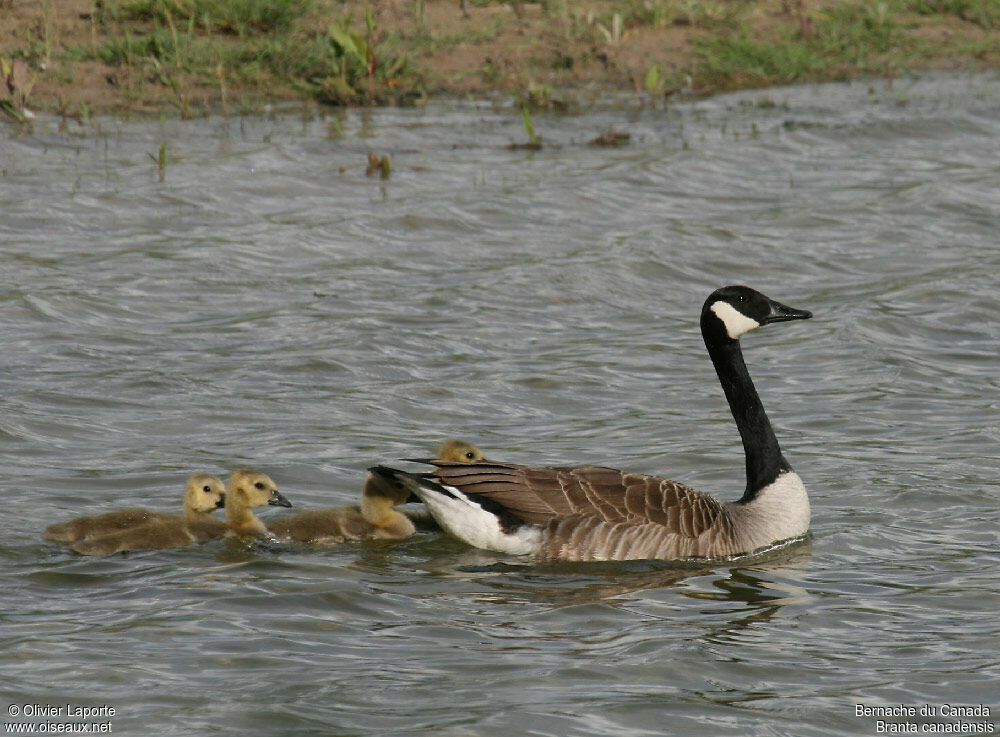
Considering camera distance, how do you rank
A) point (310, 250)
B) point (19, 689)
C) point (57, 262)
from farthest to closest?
1. point (310, 250)
2. point (57, 262)
3. point (19, 689)

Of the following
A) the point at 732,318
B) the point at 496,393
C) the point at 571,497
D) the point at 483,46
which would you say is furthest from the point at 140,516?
the point at 483,46

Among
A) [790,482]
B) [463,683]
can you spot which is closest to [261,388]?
[790,482]

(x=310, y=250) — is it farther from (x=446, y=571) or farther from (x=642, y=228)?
(x=446, y=571)

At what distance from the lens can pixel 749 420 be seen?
28.8ft

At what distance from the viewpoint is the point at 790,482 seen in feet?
27.5

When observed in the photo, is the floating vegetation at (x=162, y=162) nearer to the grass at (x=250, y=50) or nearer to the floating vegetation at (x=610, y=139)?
the grass at (x=250, y=50)

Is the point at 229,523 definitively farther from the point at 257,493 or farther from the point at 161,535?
the point at 161,535

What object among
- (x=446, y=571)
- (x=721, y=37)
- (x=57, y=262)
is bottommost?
(x=446, y=571)

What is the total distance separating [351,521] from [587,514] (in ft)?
3.97

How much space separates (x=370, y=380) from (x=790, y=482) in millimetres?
3416

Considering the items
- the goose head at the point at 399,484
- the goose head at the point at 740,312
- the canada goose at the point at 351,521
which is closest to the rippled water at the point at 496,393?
the canada goose at the point at 351,521

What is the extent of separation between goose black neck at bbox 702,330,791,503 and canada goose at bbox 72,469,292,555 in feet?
8.36

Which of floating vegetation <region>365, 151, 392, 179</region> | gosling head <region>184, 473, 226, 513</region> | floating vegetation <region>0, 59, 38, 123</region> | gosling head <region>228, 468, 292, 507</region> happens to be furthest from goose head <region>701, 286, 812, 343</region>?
floating vegetation <region>0, 59, 38, 123</region>

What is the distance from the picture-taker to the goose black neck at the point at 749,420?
336 inches
